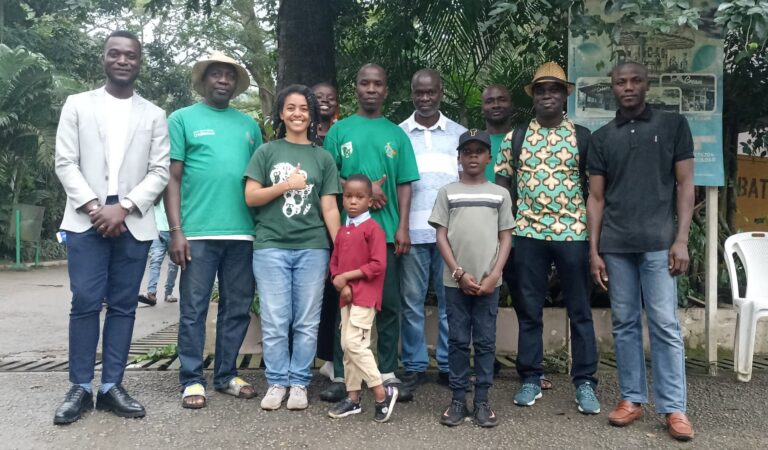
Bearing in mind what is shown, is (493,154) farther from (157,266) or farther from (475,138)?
(157,266)

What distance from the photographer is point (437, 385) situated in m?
4.57

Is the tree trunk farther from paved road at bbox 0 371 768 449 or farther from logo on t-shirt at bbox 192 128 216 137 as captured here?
paved road at bbox 0 371 768 449

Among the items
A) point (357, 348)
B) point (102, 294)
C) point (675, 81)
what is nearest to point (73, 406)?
point (102, 294)

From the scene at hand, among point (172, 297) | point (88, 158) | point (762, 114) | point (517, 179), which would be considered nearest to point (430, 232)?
point (517, 179)

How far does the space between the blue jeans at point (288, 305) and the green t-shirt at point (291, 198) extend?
0.07 m

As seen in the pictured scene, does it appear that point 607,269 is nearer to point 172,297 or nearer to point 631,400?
point 631,400

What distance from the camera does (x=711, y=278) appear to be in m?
4.98

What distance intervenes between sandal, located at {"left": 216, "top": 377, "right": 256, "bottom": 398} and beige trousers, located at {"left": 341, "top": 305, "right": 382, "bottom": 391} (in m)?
0.68

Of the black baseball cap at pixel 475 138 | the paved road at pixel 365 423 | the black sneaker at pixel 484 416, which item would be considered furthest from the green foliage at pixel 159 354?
the black baseball cap at pixel 475 138

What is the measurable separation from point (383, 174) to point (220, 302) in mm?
1359

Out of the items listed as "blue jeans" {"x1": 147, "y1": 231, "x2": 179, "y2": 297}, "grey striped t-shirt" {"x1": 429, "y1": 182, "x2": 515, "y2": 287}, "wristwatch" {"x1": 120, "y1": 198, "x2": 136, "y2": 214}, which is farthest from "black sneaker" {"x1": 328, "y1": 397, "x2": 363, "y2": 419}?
"blue jeans" {"x1": 147, "y1": 231, "x2": 179, "y2": 297}

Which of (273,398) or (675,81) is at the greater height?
(675,81)

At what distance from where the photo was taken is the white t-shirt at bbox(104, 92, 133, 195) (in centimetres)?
389

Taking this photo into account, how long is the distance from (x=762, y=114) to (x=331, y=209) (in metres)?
4.31
